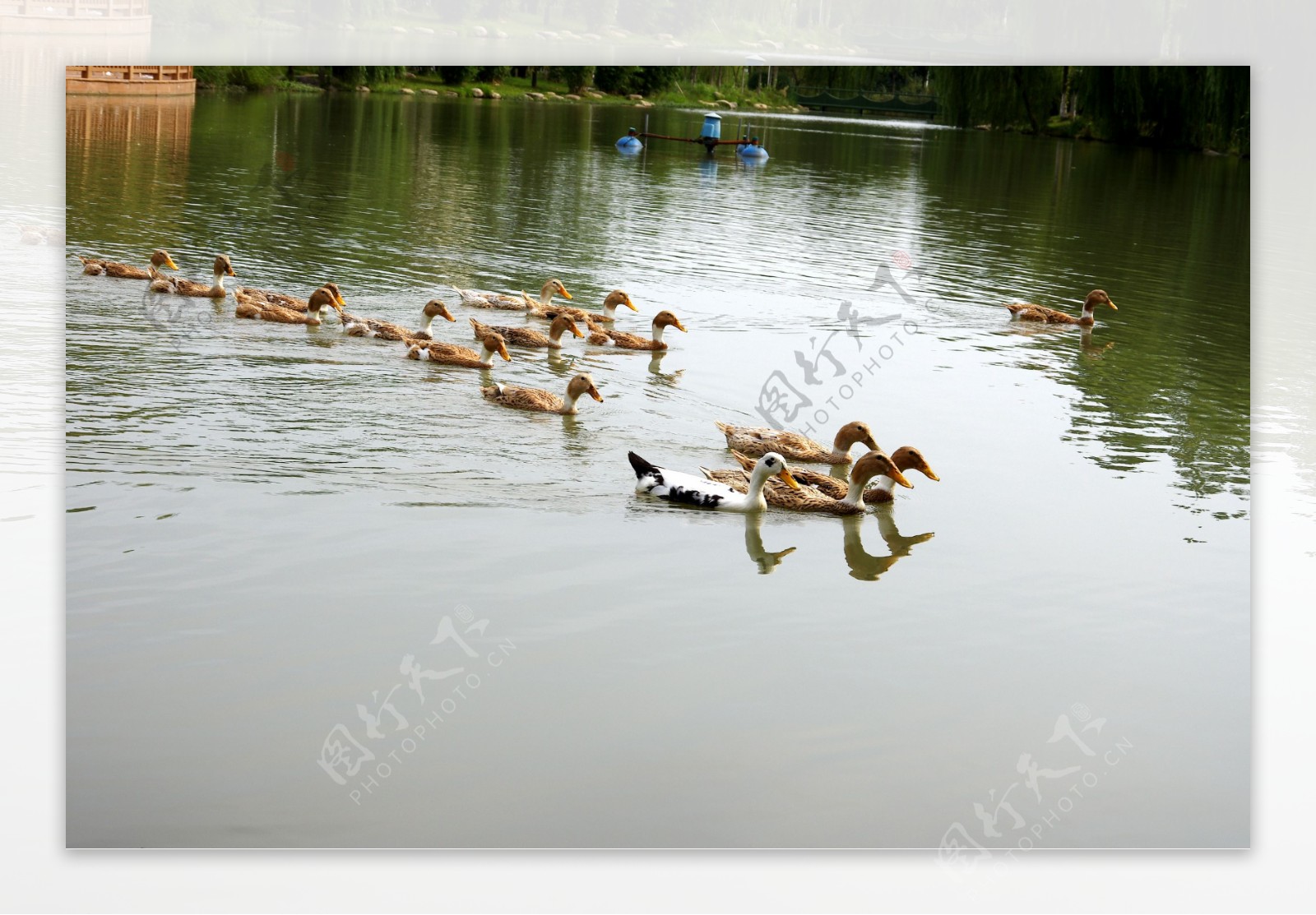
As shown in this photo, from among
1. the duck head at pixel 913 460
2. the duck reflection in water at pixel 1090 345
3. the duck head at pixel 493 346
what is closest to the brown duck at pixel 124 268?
the duck head at pixel 493 346

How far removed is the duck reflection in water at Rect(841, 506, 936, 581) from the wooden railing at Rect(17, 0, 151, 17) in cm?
607

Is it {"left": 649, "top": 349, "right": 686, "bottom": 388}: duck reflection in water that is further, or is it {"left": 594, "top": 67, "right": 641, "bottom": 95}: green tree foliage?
{"left": 649, "top": 349, "right": 686, "bottom": 388}: duck reflection in water

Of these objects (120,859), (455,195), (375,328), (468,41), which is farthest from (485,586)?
(455,195)

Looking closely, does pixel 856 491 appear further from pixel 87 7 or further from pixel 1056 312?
pixel 1056 312

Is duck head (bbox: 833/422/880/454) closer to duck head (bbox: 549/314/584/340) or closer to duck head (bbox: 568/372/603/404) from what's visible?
duck head (bbox: 568/372/603/404)

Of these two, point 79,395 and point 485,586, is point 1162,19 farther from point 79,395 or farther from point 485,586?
point 79,395

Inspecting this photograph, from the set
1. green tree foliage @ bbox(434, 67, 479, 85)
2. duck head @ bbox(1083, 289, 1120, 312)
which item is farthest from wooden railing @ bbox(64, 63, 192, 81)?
duck head @ bbox(1083, 289, 1120, 312)

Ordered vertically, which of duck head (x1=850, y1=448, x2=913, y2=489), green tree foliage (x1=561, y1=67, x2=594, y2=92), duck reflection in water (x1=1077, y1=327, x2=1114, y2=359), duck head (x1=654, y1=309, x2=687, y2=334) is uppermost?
green tree foliage (x1=561, y1=67, x2=594, y2=92)

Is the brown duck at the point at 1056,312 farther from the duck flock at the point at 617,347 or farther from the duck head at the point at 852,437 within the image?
the duck head at the point at 852,437

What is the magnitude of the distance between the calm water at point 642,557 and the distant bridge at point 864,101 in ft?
2.60

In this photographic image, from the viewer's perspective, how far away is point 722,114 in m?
17.9

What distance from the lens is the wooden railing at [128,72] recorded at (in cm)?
943

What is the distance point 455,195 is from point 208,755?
18822 millimetres

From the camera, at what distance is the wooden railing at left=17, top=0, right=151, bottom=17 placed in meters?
9.50
